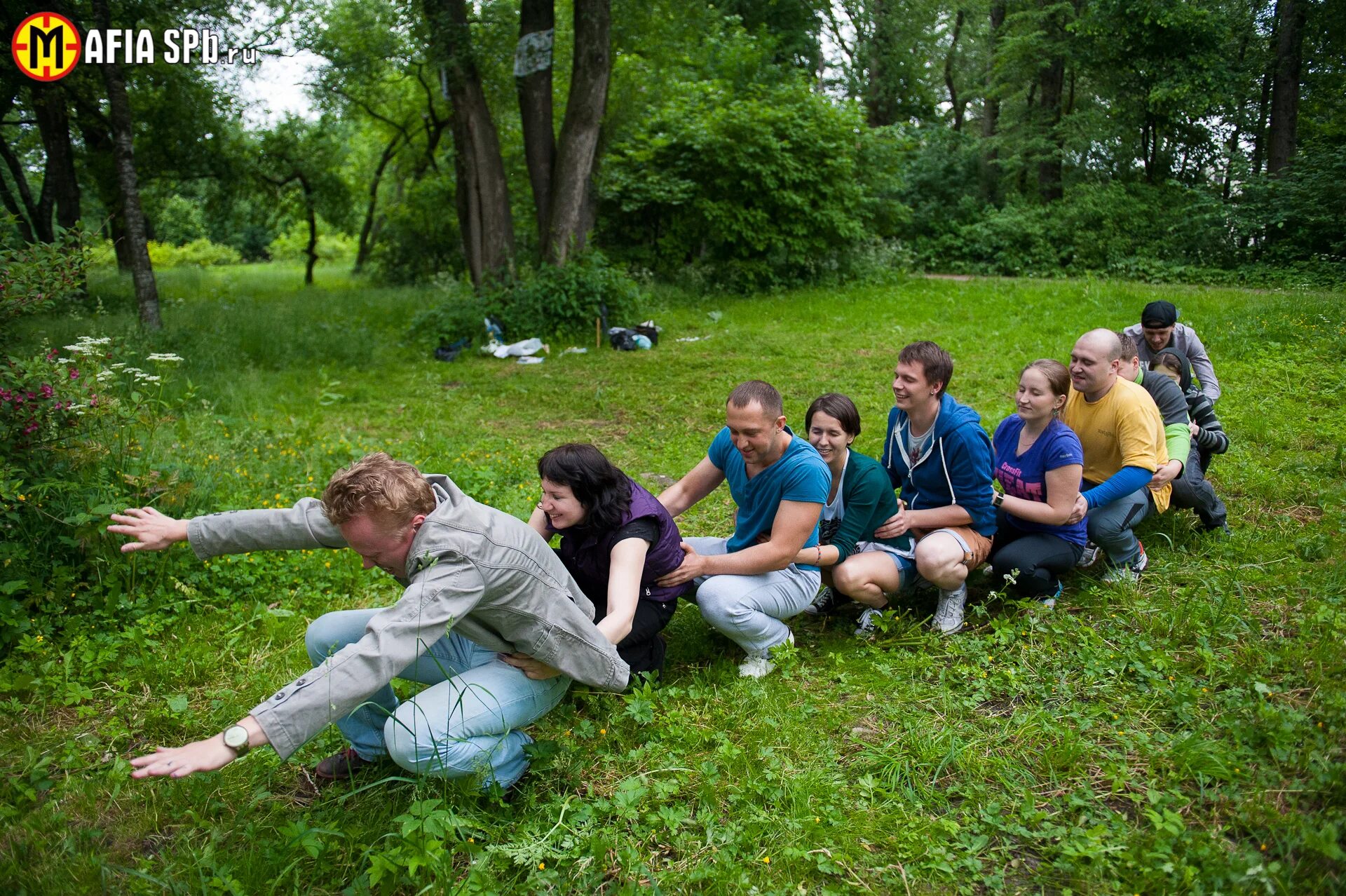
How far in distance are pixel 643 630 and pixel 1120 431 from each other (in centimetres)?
255

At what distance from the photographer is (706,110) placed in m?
16.1

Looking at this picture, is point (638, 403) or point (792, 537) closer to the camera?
point (792, 537)

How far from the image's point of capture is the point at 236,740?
212 cm

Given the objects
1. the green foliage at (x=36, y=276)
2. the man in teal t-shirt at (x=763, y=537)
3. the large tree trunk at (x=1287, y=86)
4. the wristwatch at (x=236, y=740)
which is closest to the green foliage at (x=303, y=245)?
the large tree trunk at (x=1287, y=86)

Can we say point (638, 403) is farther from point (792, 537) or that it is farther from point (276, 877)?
point (276, 877)

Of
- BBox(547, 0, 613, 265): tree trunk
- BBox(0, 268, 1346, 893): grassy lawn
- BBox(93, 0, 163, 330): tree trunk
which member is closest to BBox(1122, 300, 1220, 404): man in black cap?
BBox(0, 268, 1346, 893): grassy lawn

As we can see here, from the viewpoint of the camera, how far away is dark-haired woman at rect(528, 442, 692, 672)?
3.05 m

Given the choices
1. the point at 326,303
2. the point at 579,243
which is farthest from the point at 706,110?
the point at 326,303

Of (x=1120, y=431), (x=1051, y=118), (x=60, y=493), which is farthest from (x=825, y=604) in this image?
(x=1051, y=118)

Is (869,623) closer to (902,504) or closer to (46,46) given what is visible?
(902,504)

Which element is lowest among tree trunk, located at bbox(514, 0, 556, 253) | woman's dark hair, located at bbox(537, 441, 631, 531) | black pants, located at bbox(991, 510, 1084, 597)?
black pants, located at bbox(991, 510, 1084, 597)

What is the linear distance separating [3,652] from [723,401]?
19.7 ft

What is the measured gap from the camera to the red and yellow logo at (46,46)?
10.9 m

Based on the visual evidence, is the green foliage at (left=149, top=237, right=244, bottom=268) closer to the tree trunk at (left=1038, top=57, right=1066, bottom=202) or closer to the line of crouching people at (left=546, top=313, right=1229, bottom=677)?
the tree trunk at (left=1038, top=57, right=1066, bottom=202)
